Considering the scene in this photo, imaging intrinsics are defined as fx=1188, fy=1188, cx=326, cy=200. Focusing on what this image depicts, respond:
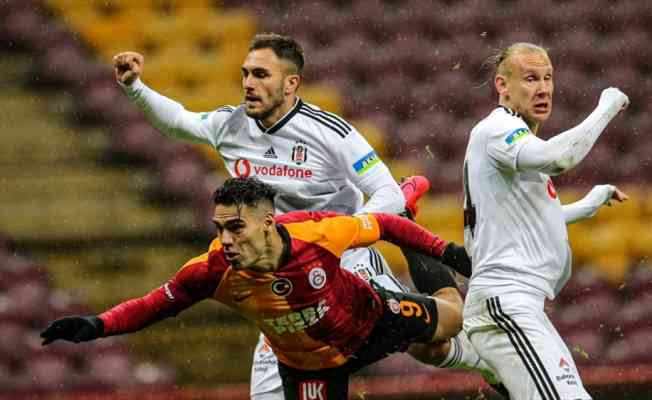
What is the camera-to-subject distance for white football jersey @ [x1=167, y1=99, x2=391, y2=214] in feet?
14.9

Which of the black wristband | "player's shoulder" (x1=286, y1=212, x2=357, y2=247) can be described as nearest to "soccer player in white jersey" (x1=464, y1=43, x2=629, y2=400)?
"player's shoulder" (x1=286, y1=212, x2=357, y2=247)

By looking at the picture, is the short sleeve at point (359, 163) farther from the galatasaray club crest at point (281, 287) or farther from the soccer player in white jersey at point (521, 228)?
the galatasaray club crest at point (281, 287)

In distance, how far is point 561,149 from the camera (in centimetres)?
375

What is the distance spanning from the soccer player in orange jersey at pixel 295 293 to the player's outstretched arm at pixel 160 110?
2.38 ft

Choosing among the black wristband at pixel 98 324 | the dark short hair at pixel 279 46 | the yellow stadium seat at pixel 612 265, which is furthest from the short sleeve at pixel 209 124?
the yellow stadium seat at pixel 612 265

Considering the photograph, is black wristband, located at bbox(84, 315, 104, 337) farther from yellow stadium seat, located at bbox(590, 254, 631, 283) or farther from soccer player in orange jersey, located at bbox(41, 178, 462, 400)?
yellow stadium seat, located at bbox(590, 254, 631, 283)

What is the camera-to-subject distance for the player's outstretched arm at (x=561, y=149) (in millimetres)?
3752

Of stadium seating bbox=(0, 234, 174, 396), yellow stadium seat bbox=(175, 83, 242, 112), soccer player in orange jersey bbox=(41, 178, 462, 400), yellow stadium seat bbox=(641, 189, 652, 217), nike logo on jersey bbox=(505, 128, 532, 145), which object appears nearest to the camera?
nike logo on jersey bbox=(505, 128, 532, 145)

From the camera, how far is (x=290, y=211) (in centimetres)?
455

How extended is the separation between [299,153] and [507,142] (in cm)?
98

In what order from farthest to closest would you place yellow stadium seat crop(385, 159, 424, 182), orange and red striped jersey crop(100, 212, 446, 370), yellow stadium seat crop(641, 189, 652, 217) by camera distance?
yellow stadium seat crop(385, 159, 424, 182), yellow stadium seat crop(641, 189, 652, 217), orange and red striped jersey crop(100, 212, 446, 370)

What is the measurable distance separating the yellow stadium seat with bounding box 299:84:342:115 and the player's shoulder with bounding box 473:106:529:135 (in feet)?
14.8

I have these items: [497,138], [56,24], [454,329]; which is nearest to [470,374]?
[454,329]

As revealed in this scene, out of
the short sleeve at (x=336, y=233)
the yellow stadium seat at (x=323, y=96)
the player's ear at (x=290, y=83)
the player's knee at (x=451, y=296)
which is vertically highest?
the yellow stadium seat at (x=323, y=96)
